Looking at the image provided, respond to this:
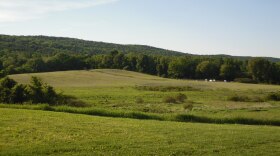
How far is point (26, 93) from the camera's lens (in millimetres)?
48250

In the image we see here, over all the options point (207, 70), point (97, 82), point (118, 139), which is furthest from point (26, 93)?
point (207, 70)

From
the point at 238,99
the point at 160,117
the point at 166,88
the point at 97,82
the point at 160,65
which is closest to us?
the point at 160,117

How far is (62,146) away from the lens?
18.4 m

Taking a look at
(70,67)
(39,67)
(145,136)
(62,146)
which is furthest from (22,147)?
(70,67)

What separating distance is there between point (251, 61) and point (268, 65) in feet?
20.7

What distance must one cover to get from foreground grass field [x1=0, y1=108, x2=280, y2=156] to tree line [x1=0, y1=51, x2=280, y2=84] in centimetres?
10274

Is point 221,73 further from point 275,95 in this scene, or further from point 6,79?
point 6,79

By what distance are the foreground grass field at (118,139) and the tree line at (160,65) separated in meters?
103

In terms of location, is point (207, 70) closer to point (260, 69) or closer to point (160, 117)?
point (260, 69)

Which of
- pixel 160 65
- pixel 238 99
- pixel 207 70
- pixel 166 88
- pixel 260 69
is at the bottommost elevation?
A: pixel 238 99

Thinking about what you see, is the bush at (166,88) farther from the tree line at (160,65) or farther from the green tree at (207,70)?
the green tree at (207,70)

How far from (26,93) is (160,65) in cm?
11755

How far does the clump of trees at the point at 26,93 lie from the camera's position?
4597 cm

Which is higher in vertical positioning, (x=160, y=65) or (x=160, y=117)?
(x=160, y=65)
